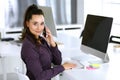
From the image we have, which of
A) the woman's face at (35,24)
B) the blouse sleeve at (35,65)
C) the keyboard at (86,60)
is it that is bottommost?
the keyboard at (86,60)

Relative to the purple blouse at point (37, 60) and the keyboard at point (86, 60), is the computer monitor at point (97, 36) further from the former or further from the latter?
the purple blouse at point (37, 60)

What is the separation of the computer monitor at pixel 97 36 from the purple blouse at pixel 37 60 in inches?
16.0

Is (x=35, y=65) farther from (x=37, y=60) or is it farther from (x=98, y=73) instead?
(x=98, y=73)

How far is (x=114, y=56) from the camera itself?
2.39 meters

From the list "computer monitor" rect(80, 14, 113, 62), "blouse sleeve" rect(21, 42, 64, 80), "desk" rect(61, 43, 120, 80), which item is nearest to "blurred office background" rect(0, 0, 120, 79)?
"computer monitor" rect(80, 14, 113, 62)

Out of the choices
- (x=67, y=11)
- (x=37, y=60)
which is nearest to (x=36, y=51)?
(x=37, y=60)

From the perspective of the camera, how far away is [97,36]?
211 centimetres

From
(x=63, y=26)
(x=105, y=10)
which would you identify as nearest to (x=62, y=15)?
(x=63, y=26)

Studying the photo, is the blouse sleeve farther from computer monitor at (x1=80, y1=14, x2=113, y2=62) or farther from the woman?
computer monitor at (x1=80, y1=14, x2=113, y2=62)

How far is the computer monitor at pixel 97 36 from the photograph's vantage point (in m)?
1.98

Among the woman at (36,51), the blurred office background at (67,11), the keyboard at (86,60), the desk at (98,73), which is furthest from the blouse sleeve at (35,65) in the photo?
the blurred office background at (67,11)

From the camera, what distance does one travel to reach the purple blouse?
1763 millimetres

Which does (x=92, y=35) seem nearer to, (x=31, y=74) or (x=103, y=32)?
(x=103, y=32)

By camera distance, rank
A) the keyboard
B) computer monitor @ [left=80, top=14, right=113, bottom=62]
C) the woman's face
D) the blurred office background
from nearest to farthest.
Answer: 1. the woman's face
2. computer monitor @ [left=80, top=14, right=113, bottom=62]
3. the keyboard
4. the blurred office background
